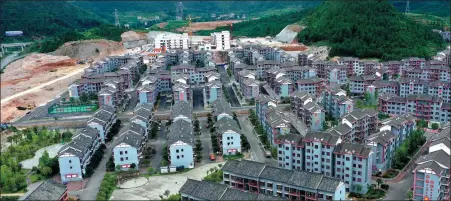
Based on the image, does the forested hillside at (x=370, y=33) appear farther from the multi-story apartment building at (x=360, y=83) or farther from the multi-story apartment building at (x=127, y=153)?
the multi-story apartment building at (x=127, y=153)

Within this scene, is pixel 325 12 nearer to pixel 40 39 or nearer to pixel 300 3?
pixel 40 39

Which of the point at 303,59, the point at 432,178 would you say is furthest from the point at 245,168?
the point at 303,59

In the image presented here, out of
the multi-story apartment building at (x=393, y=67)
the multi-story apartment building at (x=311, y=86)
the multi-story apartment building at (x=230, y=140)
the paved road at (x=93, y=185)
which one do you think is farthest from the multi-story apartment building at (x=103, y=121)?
the multi-story apartment building at (x=393, y=67)

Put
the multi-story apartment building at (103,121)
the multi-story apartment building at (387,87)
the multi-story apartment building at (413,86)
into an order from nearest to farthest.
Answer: the multi-story apartment building at (103,121), the multi-story apartment building at (413,86), the multi-story apartment building at (387,87)

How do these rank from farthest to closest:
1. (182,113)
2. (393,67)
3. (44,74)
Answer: (44,74), (393,67), (182,113)

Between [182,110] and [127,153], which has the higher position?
[182,110]

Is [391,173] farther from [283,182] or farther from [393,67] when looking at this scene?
[393,67]

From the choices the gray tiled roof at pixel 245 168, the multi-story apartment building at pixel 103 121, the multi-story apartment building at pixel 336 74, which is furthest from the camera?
the multi-story apartment building at pixel 336 74
